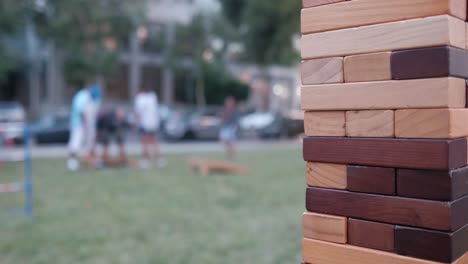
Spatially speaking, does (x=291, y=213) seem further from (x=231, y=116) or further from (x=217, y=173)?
(x=231, y=116)

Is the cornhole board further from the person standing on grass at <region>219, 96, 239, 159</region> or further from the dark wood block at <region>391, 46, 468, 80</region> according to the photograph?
the dark wood block at <region>391, 46, 468, 80</region>

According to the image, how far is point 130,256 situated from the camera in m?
3.85

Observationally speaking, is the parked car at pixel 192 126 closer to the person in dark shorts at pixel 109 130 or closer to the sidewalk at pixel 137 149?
the sidewalk at pixel 137 149

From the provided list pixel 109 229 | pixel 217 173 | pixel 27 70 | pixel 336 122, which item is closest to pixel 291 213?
pixel 109 229

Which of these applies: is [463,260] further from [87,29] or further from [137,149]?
[87,29]

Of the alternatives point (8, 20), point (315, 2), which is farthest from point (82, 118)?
point (315, 2)

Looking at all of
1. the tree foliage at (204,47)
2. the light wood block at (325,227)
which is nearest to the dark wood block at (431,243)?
the light wood block at (325,227)

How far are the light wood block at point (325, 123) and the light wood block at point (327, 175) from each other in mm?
84

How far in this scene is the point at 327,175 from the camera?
1188 mm

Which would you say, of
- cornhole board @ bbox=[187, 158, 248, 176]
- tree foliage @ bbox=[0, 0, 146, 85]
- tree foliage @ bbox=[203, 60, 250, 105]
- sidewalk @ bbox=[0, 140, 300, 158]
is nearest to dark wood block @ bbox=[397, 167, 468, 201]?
cornhole board @ bbox=[187, 158, 248, 176]

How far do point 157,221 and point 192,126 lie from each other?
17.0 metres

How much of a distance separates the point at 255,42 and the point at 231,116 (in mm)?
11410

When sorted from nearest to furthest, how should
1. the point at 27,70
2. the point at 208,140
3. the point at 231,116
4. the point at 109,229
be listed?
the point at 109,229 → the point at 231,116 → the point at 208,140 → the point at 27,70

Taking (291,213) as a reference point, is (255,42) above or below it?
above
